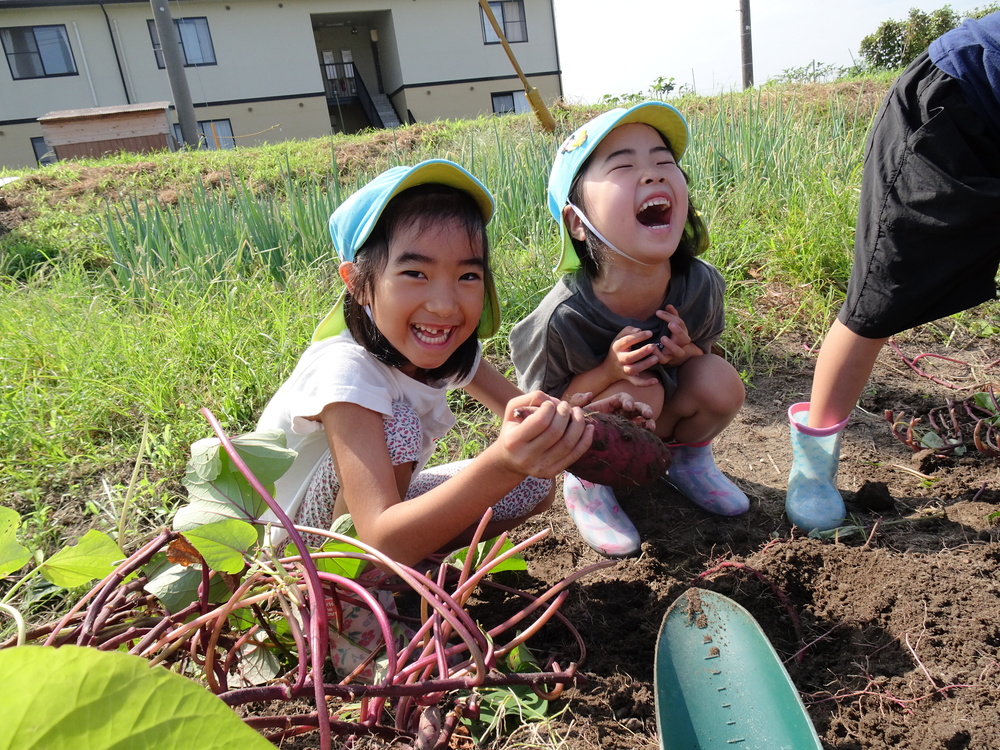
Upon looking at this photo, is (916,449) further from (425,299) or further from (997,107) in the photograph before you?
(425,299)

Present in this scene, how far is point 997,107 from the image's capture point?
4.31ft

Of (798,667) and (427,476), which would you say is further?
(427,476)

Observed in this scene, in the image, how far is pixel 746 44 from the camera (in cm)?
1298

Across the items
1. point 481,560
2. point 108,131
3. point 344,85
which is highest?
point 344,85

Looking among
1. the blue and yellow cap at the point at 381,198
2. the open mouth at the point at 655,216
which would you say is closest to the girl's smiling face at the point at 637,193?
the open mouth at the point at 655,216

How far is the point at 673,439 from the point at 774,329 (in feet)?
3.20

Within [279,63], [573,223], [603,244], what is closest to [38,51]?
[279,63]

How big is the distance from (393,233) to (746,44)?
46.3 feet

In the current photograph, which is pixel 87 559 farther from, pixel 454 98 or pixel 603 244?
pixel 454 98

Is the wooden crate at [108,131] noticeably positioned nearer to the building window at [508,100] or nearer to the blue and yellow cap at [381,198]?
Result: the blue and yellow cap at [381,198]

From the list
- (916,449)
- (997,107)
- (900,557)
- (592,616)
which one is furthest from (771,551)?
(997,107)

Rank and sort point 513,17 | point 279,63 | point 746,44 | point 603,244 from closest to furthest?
1. point 603,244
2. point 746,44
3. point 279,63
4. point 513,17

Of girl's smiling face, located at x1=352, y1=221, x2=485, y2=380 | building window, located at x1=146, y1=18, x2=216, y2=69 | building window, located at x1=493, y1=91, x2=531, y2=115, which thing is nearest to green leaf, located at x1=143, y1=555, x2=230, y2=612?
girl's smiling face, located at x1=352, y1=221, x2=485, y2=380

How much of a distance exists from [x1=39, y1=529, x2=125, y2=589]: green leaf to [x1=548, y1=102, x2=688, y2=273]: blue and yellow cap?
46.9 inches
